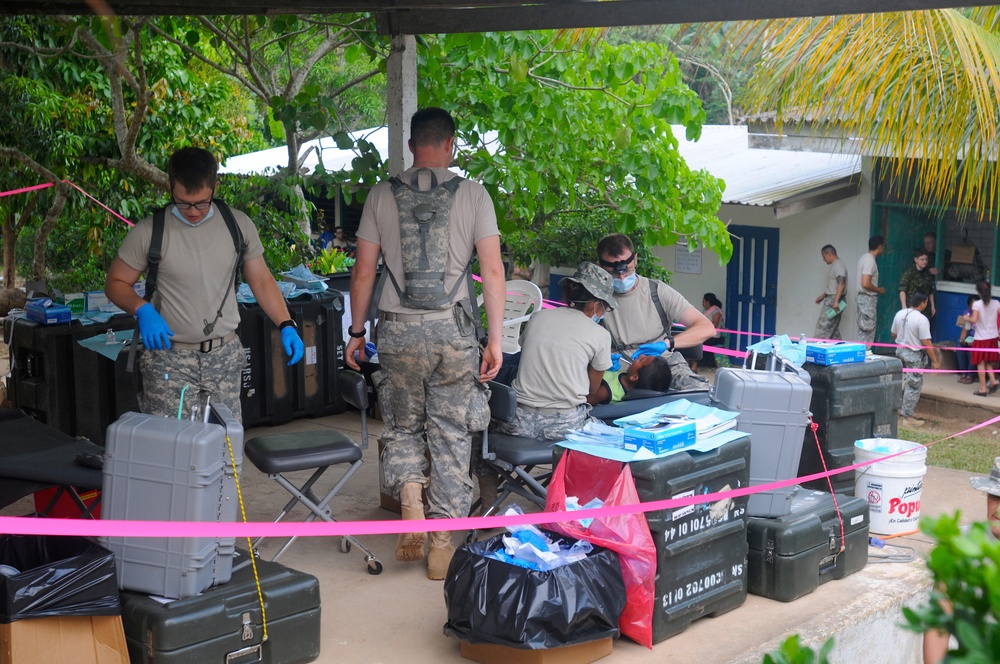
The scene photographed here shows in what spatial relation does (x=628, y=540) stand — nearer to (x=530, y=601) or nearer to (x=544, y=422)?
(x=530, y=601)

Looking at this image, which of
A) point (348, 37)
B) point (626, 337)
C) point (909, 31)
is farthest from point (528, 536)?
point (348, 37)

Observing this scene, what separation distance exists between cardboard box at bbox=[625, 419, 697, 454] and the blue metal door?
34.4 ft

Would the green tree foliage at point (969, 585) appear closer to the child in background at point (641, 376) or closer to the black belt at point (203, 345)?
the black belt at point (203, 345)

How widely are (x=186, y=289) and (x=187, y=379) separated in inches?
15.7

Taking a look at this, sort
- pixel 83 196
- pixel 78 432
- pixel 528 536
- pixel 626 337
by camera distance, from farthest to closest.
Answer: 1. pixel 83 196
2. pixel 78 432
3. pixel 626 337
4. pixel 528 536

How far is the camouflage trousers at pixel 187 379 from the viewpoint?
471 centimetres

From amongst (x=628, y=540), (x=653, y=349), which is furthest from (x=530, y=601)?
(x=653, y=349)

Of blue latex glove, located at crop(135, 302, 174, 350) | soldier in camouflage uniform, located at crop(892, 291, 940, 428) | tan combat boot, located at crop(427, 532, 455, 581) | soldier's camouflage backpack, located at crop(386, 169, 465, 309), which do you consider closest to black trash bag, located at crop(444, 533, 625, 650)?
tan combat boot, located at crop(427, 532, 455, 581)

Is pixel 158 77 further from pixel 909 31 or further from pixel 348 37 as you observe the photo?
pixel 909 31

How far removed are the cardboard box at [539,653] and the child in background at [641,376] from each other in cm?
202

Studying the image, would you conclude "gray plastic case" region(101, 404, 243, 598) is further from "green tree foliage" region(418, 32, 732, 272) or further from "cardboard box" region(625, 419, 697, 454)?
"green tree foliage" region(418, 32, 732, 272)

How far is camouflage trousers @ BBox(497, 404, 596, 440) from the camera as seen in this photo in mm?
5250

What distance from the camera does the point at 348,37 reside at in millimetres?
8852

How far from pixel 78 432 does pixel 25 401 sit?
482 millimetres
